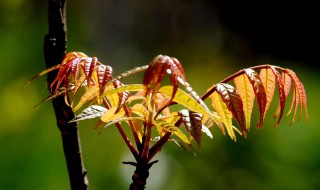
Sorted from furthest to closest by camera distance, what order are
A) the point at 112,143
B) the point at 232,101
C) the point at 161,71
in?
the point at 112,143, the point at 232,101, the point at 161,71

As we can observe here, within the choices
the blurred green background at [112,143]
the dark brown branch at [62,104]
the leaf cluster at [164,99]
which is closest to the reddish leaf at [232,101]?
the leaf cluster at [164,99]

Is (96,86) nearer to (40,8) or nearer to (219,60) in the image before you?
(40,8)

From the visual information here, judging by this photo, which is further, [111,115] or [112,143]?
[112,143]

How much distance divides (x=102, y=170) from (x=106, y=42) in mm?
1551

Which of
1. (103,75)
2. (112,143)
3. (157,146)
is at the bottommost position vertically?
(112,143)

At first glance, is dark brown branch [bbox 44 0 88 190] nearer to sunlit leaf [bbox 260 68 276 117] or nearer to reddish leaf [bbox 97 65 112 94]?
reddish leaf [bbox 97 65 112 94]

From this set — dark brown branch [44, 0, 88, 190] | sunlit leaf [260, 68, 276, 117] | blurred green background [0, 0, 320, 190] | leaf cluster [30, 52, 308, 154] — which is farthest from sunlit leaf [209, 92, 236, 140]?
blurred green background [0, 0, 320, 190]

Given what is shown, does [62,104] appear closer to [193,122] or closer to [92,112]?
[92,112]

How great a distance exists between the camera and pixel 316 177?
230 centimetres

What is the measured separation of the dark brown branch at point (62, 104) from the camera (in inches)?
31.9

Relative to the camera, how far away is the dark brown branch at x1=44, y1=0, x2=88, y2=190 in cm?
81

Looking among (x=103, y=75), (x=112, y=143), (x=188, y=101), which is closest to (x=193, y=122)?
(x=188, y=101)

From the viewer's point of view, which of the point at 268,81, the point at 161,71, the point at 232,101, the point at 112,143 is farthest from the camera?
the point at 112,143

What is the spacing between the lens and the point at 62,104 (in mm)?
836
